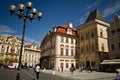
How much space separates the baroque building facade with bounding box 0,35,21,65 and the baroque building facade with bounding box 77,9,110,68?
42.4m

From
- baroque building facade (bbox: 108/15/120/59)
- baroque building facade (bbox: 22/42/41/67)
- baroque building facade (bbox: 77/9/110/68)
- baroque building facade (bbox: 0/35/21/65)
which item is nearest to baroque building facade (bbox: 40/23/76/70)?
baroque building facade (bbox: 77/9/110/68)

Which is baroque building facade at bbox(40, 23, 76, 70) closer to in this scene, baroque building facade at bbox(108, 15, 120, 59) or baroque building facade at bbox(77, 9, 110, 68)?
baroque building facade at bbox(77, 9, 110, 68)

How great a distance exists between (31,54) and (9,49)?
15.2 m

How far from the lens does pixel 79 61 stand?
42938 millimetres

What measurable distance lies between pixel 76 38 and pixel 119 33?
1778 centimetres

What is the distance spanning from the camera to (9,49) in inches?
2817

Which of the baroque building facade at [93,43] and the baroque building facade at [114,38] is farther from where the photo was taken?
the baroque building facade at [93,43]

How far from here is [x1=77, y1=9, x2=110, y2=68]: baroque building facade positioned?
36.4 m

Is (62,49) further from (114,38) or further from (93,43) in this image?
(114,38)

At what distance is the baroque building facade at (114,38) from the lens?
3003 centimetres

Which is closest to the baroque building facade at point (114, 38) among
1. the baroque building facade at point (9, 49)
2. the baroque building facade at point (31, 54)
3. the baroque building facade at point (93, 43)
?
the baroque building facade at point (93, 43)

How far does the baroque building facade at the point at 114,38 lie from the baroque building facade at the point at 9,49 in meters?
53.5

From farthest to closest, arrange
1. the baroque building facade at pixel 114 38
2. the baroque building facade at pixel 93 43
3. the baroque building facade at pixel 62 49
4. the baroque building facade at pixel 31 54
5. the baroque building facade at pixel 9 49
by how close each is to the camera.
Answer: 1. the baroque building facade at pixel 31 54
2. the baroque building facade at pixel 9 49
3. the baroque building facade at pixel 62 49
4. the baroque building facade at pixel 93 43
5. the baroque building facade at pixel 114 38

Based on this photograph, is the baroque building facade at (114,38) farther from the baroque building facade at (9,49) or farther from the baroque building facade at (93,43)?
the baroque building facade at (9,49)
